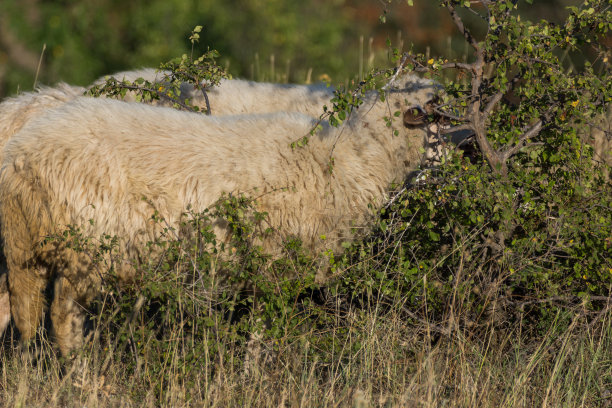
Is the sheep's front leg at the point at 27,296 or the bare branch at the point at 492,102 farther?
the sheep's front leg at the point at 27,296

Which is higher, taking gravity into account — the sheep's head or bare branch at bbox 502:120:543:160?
the sheep's head

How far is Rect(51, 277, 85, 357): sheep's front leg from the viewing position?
4.42 m

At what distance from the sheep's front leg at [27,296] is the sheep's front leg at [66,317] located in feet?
0.32

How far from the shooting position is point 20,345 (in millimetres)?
4664

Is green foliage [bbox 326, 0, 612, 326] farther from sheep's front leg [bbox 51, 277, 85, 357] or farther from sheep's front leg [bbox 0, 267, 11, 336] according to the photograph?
sheep's front leg [bbox 0, 267, 11, 336]

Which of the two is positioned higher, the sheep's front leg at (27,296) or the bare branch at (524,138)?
the bare branch at (524,138)

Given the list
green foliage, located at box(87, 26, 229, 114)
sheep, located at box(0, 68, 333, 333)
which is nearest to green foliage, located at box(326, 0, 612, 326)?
green foliage, located at box(87, 26, 229, 114)

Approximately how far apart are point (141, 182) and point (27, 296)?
1.06 meters

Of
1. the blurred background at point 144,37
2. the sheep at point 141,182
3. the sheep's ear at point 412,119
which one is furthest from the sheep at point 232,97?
the blurred background at point 144,37

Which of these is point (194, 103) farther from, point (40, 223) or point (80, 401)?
point (80, 401)

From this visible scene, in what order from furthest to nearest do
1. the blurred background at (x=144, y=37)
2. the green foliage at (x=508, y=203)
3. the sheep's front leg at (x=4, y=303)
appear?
the blurred background at (x=144, y=37) → the sheep's front leg at (x=4, y=303) → the green foliage at (x=508, y=203)

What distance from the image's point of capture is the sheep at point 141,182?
4.23 meters

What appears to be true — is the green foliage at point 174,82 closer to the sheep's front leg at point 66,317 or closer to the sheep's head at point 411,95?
the sheep's head at point 411,95

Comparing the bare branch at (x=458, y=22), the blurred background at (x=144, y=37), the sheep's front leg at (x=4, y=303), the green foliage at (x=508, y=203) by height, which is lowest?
the sheep's front leg at (x=4, y=303)
